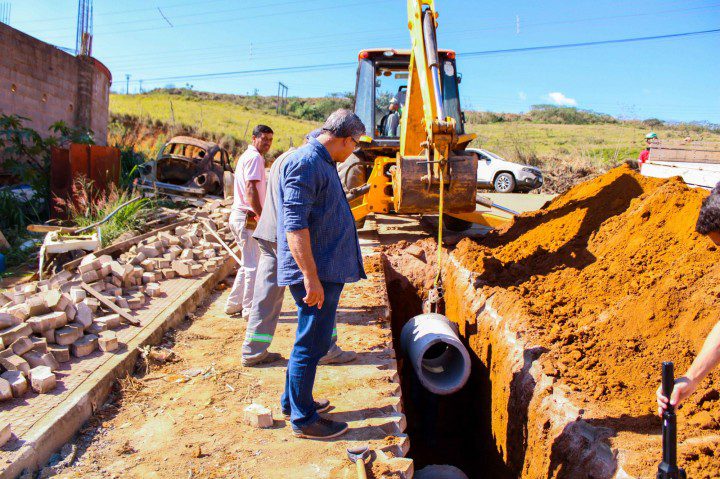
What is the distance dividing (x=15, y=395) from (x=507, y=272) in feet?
14.7

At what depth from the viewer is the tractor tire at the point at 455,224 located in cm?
941

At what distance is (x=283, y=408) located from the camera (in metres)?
3.76

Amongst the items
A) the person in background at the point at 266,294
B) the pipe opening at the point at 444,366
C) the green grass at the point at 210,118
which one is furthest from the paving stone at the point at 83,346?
the green grass at the point at 210,118

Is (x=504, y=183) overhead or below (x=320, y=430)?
overhead

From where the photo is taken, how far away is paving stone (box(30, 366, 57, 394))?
12.4ft

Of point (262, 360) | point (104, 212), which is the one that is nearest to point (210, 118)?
point (104, 212)

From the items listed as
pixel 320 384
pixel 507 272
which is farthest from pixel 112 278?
pixel 507 272

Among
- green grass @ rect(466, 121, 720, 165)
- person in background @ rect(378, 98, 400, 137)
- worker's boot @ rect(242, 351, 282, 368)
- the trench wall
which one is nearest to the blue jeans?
worker's boot @ rect(242, 351, 282, 368)

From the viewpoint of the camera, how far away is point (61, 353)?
14.2ft

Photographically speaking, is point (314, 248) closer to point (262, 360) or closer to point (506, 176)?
point (262, 360)

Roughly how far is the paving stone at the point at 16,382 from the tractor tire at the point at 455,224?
675 cm

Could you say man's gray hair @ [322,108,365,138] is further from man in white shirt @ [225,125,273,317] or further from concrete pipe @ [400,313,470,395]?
concrete pipe @ [400,313,470,395]

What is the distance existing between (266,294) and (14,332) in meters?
1.81

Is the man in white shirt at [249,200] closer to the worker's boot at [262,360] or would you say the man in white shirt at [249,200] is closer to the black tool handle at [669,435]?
the worker's boot at [262,360]
